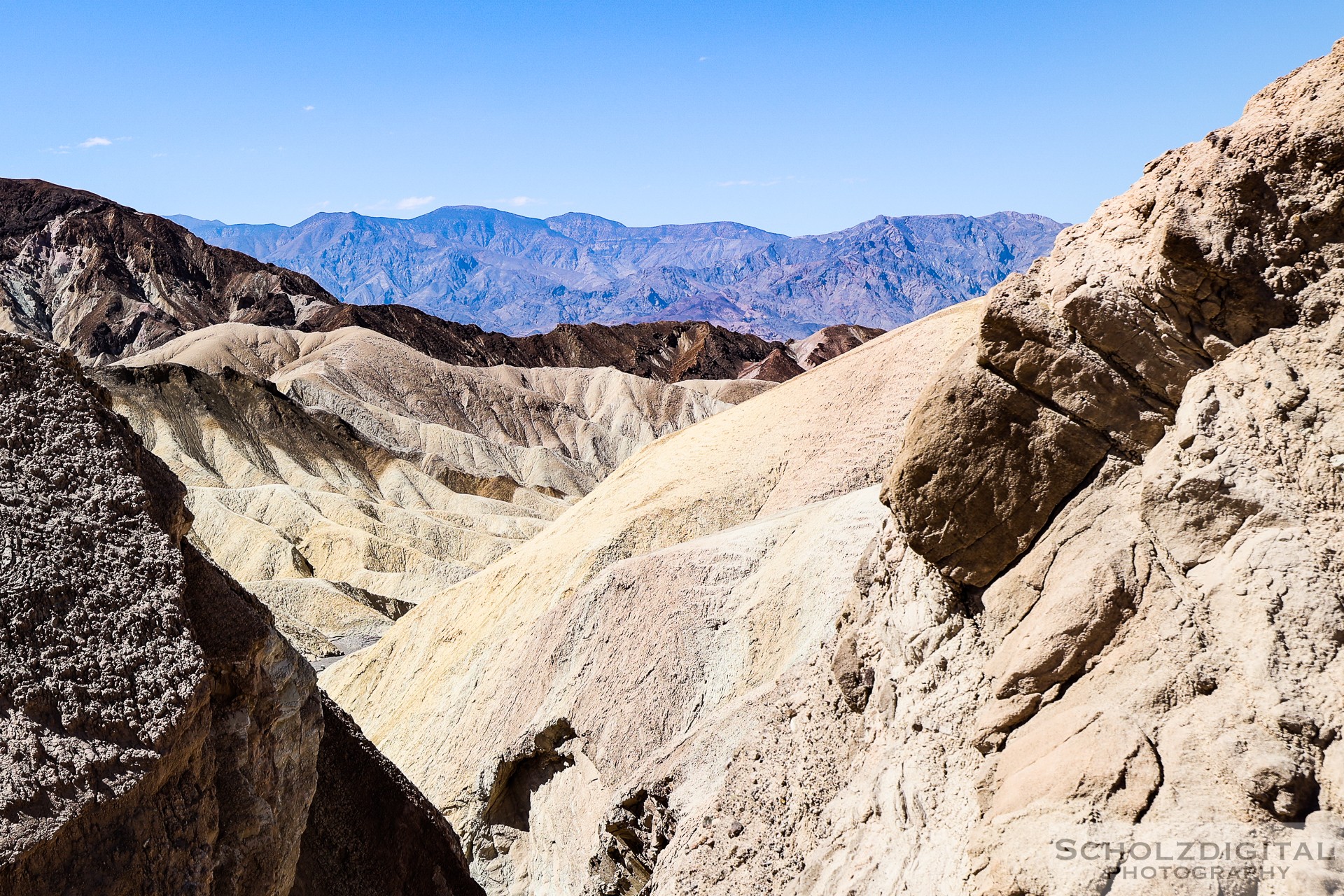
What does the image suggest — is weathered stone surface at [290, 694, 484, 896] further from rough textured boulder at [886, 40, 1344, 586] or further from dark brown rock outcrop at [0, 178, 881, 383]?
dark brown rock outcrop at [0, 178, 881, 383]

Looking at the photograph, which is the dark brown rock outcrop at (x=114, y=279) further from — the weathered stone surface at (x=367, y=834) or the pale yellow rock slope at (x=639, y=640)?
the weathered stone surface at (x=367, y=834)

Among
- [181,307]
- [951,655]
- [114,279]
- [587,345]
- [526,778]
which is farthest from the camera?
[587,345]

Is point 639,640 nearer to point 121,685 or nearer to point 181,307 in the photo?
point 121,685

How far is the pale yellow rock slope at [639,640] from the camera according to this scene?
1077 centimetres

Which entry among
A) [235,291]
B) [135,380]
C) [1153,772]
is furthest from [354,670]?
[235,291]

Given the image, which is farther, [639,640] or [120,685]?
[639,640]

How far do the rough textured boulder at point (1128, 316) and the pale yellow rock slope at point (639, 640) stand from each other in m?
0.88

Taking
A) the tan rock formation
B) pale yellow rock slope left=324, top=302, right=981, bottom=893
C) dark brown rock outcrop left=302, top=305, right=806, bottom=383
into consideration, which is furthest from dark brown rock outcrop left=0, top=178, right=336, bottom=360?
the tan rock formation

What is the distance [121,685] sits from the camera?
523cm

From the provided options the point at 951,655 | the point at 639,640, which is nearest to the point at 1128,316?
the point at 951,655

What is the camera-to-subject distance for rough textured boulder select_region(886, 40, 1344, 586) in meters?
5.19

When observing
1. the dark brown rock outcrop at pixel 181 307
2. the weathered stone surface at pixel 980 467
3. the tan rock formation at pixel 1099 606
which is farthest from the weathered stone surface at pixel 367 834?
the dark brown rock outcrop at pixel 181 307

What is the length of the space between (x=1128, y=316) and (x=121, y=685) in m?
5.52

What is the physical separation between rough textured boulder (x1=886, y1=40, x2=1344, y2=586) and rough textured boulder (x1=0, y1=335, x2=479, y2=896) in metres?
4.18
